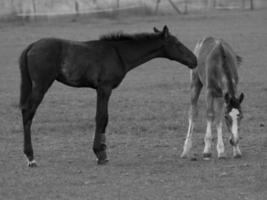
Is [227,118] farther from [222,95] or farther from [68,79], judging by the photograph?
[68,79]

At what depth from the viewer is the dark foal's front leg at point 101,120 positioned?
37.7ft

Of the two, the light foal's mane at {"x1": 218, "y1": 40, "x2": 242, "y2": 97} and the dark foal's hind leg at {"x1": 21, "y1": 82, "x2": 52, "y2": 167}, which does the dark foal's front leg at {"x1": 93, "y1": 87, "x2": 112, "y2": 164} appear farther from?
the light foal's mane at {"x1": 218, "y1": 40, "x2": 242, "y2": 97}

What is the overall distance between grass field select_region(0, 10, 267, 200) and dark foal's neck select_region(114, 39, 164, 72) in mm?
1430

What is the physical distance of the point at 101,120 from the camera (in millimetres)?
11586

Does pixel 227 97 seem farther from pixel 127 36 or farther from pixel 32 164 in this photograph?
pixel 32 164

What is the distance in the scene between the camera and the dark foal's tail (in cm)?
1129

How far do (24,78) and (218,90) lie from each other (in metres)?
2.88

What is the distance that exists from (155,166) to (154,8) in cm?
3440

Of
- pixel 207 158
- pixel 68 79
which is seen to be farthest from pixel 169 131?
pixel 68 79

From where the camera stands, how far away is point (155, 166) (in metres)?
11.4

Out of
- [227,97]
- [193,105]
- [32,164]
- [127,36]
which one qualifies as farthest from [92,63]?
[193,105]

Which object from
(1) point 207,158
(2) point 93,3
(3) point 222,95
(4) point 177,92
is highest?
(3) point 222,95

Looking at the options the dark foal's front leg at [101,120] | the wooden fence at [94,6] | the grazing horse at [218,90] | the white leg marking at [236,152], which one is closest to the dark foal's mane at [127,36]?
the dark foal's front leg at [101,120]

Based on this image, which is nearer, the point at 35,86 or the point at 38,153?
the point at 35,86
